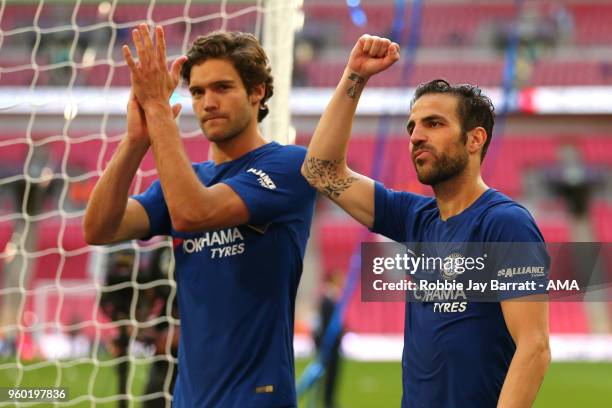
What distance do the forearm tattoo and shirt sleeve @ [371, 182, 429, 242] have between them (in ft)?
1.04

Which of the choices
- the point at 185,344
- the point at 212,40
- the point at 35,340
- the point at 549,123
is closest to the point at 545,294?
the point at 185,344

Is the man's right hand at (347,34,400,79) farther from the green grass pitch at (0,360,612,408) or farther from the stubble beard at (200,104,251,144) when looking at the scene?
the green grass pitch at (0,360,612,408)

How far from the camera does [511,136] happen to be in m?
25.2

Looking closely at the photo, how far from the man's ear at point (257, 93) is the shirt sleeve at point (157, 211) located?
1.42 feet

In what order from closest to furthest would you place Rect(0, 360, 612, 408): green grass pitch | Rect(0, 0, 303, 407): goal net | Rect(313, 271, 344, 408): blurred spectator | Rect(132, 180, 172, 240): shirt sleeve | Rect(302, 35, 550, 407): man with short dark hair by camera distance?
Rect(302, 35, 550, 407): man with short dark hair, Rect(132, 180, 172, 240): shirt sleeve, Rect(0, 0, 303, 407): goal net, Rect(0, 360, 612, 408): green grass pitch, Rect(313, 271, 344, 408): blurred spectator

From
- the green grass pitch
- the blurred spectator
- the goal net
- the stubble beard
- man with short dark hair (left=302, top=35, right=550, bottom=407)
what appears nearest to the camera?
man with short dark hair (left=302, top=35, right=550, bottom=407)

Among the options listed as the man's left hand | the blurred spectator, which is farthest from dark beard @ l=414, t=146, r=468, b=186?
the blurred spectator

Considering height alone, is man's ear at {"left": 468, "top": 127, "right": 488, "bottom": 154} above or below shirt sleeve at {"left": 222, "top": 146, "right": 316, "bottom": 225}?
above

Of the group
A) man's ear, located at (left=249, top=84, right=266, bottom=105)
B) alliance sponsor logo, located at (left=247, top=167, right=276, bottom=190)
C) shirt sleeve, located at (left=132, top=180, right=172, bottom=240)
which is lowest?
shirt sleeve, located at (left=132, top=180, right=172, bottom=240)

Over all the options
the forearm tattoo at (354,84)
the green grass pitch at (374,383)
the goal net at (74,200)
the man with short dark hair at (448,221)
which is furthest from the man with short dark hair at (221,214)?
the green grass pitch at (374,383)

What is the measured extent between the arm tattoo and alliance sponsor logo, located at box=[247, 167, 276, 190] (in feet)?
0.39

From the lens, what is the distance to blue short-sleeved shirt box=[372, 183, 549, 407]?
241 centimetres

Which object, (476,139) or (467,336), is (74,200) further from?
(467,336)

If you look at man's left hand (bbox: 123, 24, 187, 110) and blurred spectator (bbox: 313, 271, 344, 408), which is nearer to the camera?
man's left hand (bbox: 123, 24, 187, 110)
